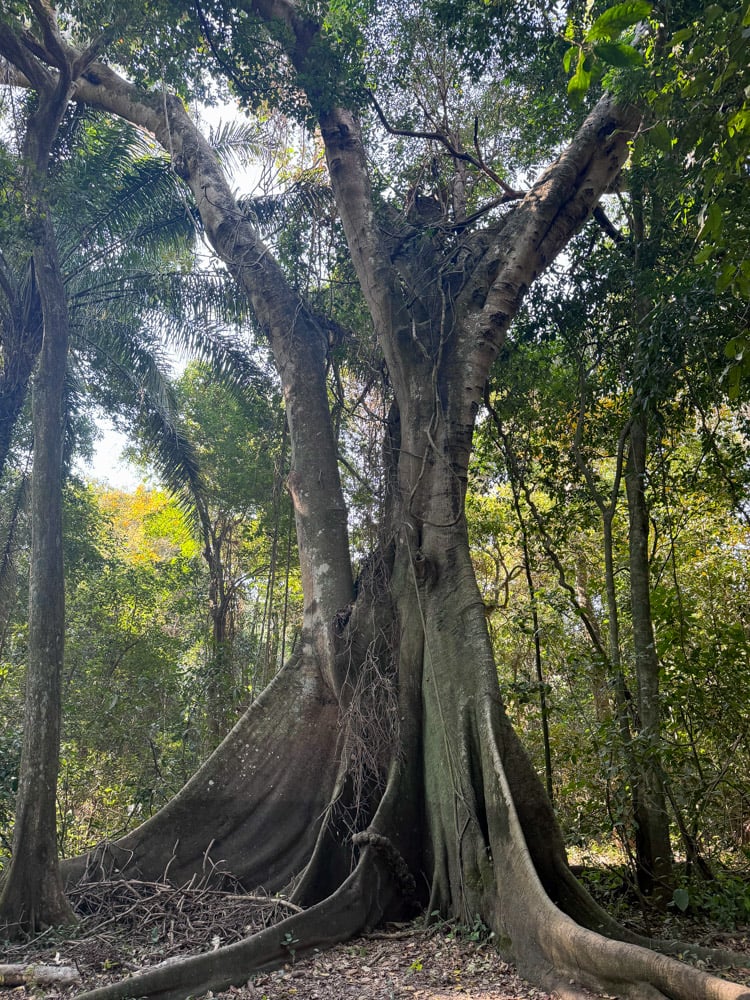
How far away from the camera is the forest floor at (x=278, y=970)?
163 inches

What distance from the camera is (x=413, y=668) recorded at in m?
6.48

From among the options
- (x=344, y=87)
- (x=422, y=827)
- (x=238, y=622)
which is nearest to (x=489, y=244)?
(x=344, y=87)

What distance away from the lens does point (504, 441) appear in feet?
27.6

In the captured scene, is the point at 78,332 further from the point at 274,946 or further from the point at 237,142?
the point at 274,946

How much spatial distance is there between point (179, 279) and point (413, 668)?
8262 millimetres

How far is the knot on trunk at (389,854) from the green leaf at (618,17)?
499 centimetres

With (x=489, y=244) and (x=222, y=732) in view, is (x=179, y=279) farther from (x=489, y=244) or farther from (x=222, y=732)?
(x=222, y=732)

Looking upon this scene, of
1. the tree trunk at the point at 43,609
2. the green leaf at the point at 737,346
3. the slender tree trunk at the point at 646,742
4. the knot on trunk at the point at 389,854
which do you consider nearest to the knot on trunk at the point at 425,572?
the slender tree trunk at the point at 646,742

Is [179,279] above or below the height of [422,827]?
above

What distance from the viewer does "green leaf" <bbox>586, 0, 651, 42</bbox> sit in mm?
2109

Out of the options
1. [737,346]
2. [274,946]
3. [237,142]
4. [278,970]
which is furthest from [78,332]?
[737,346]

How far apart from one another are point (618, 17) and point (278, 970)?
4970 mm

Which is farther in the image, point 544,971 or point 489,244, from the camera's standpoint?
point 489,244

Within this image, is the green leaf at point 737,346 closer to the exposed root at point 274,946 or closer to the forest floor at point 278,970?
the forest floor at point 278,970
